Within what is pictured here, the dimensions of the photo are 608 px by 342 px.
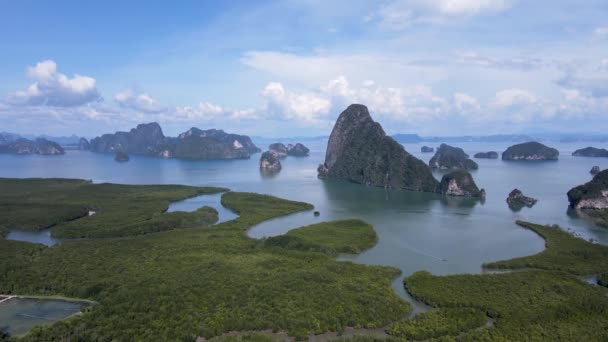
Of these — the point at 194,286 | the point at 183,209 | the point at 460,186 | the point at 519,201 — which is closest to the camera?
the point at 194,286

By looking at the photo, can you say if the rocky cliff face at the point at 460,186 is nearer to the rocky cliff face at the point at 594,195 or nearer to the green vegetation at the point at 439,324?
the rocky cliff face at the point at 594,195

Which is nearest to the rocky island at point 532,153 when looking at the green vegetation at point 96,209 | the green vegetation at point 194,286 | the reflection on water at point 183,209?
the green vegetation at point 96,209

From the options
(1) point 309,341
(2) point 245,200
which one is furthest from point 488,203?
(1) point 309,341

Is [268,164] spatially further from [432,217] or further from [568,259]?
[568,259]

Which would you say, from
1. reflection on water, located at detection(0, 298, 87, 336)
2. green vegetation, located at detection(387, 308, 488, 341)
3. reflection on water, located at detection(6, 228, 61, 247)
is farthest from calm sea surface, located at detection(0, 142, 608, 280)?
reflection on water, located at detection(0, 298, 87, 336)

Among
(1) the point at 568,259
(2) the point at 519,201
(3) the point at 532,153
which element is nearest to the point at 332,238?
(1) the point at 568,259

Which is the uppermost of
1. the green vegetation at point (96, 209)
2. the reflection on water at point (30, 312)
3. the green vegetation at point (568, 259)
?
the green vegetation at point (96, 209)

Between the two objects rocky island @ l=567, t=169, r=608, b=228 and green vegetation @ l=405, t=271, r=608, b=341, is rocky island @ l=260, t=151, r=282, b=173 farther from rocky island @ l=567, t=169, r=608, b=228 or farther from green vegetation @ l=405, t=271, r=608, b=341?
green vegetation @ l=405, t=271, r=608, b=341
